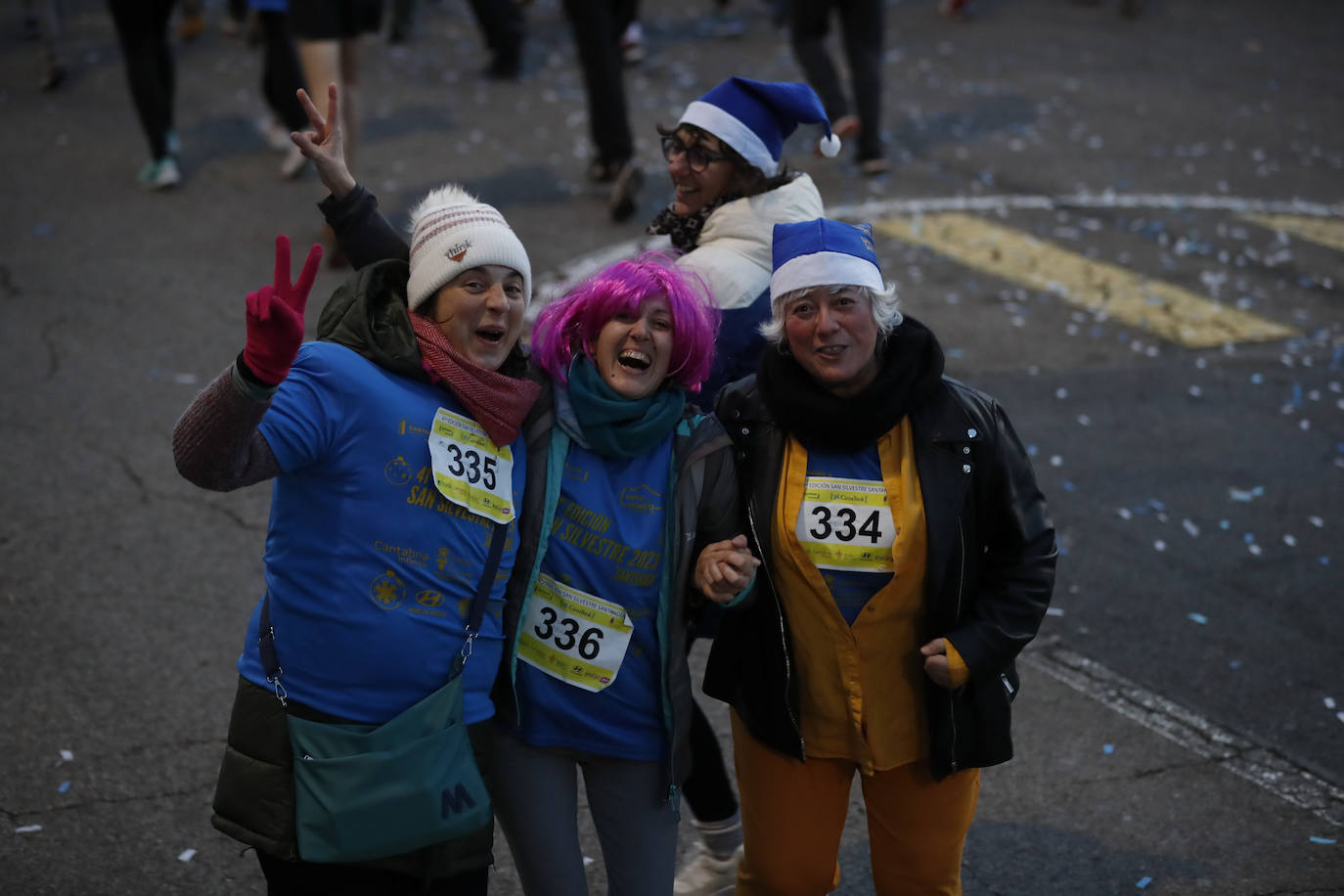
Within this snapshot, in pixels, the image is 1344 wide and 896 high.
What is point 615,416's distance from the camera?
9.86ft

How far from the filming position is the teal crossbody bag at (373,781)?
9.13ft

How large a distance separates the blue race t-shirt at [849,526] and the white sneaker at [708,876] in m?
1.17

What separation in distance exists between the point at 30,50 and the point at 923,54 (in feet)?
25.5

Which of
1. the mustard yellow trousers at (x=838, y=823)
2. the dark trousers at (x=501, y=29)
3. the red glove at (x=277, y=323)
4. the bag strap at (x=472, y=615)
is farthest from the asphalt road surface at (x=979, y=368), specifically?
the red glove at (x=277, y=323)

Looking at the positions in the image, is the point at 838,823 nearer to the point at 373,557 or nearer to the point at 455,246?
the point at 373,557

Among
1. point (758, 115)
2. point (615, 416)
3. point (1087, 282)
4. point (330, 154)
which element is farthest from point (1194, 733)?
point (1087, 282)

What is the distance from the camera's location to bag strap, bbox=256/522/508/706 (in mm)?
2857

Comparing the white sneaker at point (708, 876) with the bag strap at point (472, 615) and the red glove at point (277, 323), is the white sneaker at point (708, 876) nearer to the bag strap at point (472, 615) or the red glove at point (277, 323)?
the bag strap at point (472, 615)

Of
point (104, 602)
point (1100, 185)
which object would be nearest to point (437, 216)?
point (104, 602)

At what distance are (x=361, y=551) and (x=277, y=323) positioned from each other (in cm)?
54

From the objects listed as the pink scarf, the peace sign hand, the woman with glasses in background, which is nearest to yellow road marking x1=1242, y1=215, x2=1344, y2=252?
the woman with glasses in background

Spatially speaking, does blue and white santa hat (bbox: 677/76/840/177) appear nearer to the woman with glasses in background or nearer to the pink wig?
the woman with glasses in background

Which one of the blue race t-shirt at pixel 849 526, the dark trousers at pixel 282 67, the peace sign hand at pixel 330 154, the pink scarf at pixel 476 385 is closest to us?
the pink scarf at pixel 476 385

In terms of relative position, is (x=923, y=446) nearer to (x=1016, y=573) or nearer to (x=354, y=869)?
(x=1016, y=573)
